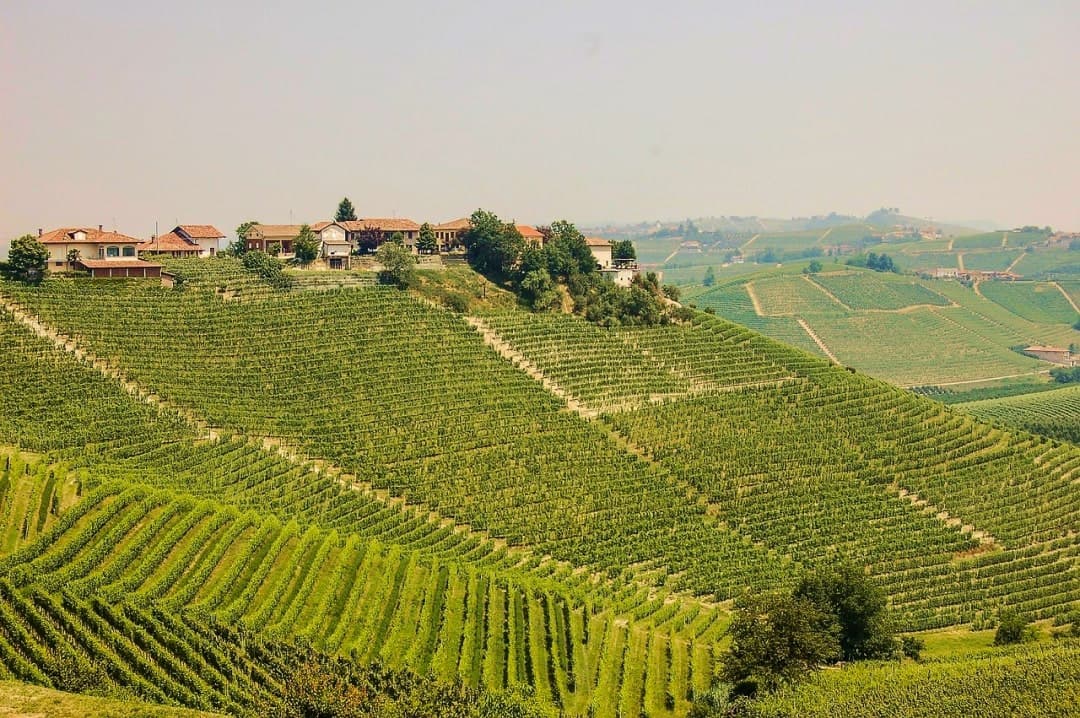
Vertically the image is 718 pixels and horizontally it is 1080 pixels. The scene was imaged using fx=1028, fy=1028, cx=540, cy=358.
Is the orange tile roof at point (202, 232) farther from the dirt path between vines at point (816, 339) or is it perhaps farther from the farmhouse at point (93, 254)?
the dirt path between vines at point (816, 339)

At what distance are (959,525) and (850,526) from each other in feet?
21.4

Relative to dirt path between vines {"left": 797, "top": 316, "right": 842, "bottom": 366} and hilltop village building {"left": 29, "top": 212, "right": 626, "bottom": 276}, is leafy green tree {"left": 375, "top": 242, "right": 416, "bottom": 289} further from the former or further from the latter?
dirt path between vines {"left": 797, "top": 316, "right": 842, "bottom": 366}

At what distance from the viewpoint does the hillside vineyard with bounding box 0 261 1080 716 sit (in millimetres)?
40438

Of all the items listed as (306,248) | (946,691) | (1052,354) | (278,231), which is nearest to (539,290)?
(306,248)

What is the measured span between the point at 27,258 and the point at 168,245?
661 inches

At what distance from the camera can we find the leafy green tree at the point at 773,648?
1577 inches

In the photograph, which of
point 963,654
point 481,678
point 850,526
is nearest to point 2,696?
point 481,678

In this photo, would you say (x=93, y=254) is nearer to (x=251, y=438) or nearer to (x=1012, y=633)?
(x=251, y=438)

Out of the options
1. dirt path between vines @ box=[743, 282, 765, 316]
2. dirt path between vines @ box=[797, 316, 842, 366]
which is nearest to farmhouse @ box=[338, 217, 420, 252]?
dirt path between vines @ box=[797, 316, 842, 366]

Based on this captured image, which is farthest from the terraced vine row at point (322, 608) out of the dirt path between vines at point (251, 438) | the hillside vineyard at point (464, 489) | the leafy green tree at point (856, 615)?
the dirt path between vines at point (251, 438)

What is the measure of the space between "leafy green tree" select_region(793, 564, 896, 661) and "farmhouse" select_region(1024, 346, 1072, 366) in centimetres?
14226

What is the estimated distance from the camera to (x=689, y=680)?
41906 millimetres

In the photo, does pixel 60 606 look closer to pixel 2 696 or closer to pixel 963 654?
pixel 2 696

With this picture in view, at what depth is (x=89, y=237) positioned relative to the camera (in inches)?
2813
